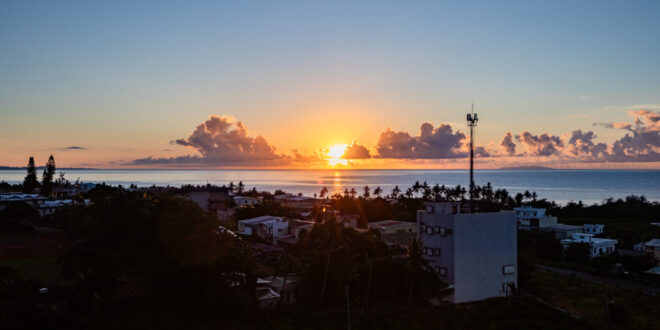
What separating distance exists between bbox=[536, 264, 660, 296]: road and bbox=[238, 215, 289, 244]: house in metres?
23.5

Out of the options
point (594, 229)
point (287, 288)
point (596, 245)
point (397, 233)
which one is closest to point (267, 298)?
point (287, 288)

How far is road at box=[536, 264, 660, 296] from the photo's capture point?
98.0 ft

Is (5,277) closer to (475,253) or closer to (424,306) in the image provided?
(424,306)

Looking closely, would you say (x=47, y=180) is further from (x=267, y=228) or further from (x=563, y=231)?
(x=563, y=231)

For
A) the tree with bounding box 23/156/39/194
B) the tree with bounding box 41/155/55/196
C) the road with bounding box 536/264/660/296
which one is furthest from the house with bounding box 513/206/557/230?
the tree with bounding box 23/156/39/194

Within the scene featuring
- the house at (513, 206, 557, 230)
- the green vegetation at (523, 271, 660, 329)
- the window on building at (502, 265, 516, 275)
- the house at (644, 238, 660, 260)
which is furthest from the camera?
the house at (513, 206, 557, 230)

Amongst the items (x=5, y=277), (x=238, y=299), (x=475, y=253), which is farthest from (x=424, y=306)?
(x=5, y=277)

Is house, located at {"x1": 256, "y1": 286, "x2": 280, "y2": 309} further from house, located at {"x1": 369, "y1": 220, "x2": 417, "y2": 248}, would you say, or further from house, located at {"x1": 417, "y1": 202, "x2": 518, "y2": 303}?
house, located at {"x1": 369, "y1": 220, "x2": 417, "y2": 248}

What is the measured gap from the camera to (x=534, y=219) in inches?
2231

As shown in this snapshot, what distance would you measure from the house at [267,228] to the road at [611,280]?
77.1 ft

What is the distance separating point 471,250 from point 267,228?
2191 cm

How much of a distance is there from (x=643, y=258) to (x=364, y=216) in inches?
1193

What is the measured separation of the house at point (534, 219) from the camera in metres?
56.3

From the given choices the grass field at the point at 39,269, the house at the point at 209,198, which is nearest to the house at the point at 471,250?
the grass field at the point at 39,269
